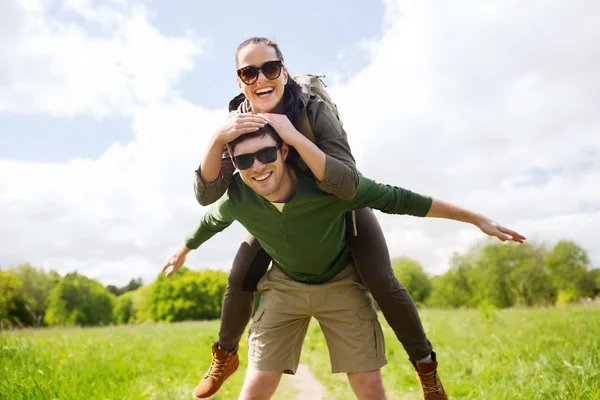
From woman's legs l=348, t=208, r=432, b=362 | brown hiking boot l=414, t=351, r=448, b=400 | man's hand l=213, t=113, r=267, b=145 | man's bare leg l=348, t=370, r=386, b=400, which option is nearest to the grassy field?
brown hiking boot l=414, t=351, r=448, b=400

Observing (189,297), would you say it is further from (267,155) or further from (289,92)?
(267,155)

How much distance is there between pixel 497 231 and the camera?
326cm

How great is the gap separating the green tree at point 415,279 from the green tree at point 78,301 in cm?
3382

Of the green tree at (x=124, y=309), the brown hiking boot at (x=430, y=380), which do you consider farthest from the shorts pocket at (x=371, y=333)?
the green tree at (x=124, y=309)

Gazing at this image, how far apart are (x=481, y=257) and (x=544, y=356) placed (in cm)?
5042

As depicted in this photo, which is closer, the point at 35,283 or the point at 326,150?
the point at 326,150

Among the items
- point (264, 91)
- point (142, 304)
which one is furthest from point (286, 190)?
point (142, 304)

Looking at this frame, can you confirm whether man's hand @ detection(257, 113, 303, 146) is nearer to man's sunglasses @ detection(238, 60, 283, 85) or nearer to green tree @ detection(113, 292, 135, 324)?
man's sunglasses @ detection(238, 60, 283, 85)

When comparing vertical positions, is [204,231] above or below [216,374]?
above

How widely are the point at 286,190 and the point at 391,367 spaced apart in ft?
14.9

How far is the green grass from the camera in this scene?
4.29 metres

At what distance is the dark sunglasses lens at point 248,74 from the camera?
121 inches

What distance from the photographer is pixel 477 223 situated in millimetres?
3316

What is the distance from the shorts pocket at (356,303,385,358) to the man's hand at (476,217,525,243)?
906 mm
